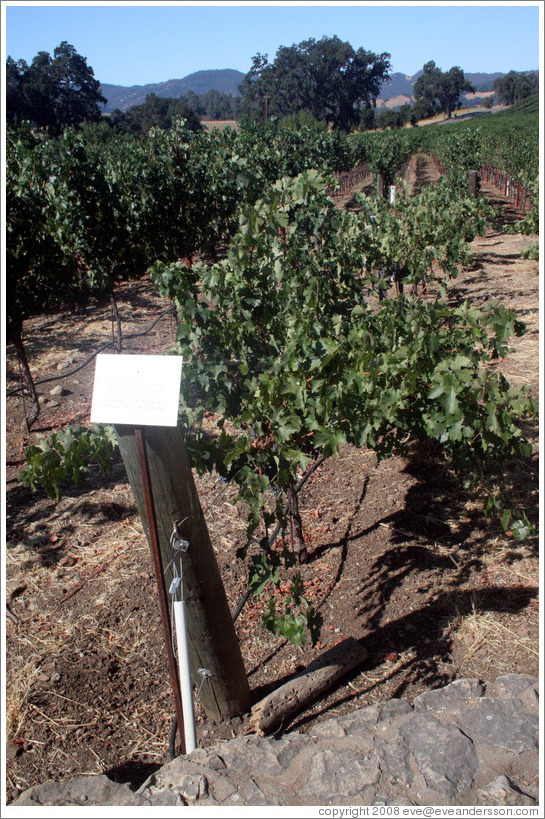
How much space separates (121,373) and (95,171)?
778cm

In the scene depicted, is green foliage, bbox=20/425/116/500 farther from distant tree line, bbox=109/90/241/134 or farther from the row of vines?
distant tree line, bbox=109/90/241/134

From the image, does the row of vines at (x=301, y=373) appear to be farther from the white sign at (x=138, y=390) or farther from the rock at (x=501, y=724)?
the rock at (x=501, y=724)

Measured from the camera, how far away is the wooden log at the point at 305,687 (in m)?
2.34

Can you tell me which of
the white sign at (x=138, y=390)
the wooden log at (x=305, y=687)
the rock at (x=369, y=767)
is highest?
the white sign at (x=138, y=390)

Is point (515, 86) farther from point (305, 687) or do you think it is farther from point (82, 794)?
point (82, 794)

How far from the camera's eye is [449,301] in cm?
872

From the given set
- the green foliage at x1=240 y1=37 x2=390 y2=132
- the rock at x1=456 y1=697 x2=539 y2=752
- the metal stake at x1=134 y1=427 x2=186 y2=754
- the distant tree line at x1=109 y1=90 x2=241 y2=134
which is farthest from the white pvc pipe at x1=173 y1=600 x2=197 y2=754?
the green foliage at x1=240 y1=37 x2=390 y2=132

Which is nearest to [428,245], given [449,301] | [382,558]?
[449,301]

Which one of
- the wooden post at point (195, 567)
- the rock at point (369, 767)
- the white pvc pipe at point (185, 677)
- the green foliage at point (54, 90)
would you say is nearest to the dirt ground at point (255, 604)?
the wooden post at point (195, 567)

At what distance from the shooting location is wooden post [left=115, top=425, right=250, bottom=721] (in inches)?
75.9

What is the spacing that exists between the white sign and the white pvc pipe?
2.18ft

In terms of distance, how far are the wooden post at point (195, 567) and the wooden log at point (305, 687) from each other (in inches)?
4.4

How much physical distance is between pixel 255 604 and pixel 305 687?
2.61 ft

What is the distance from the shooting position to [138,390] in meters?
1.78
